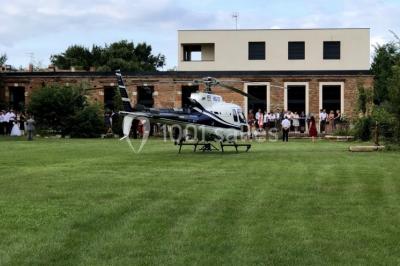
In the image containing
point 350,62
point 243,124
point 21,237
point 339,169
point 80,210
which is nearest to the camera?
point 21,237

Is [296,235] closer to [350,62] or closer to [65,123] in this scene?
[65,123]

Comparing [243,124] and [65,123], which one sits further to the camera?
[65,123]

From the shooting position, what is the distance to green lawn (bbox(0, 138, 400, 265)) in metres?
7.02

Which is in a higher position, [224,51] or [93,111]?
[224,51]

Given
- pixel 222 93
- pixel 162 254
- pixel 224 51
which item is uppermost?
pixel 224 51

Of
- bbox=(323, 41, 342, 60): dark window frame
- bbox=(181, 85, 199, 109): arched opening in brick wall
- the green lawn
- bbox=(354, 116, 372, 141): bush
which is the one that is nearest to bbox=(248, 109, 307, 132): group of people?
bbox=(354, 116, 372, 141): bush

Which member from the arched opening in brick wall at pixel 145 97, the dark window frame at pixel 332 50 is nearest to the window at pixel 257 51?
the dark window frame at pixel 332 50

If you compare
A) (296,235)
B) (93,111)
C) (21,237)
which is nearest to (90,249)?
(21,237)

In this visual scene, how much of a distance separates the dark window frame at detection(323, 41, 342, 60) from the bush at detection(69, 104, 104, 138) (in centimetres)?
2231

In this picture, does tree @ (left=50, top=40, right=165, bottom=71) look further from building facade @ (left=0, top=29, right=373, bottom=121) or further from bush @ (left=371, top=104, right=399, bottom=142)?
bush @ (left=371, top=104, right=399, bottom=142)

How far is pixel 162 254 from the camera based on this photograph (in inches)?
277

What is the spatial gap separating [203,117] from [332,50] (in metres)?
33.2

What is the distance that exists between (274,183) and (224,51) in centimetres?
4384

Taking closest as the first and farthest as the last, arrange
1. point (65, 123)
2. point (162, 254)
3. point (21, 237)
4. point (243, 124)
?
point (162, 254)
point (21, 237)
point (243, 124)
point (65, 123)
